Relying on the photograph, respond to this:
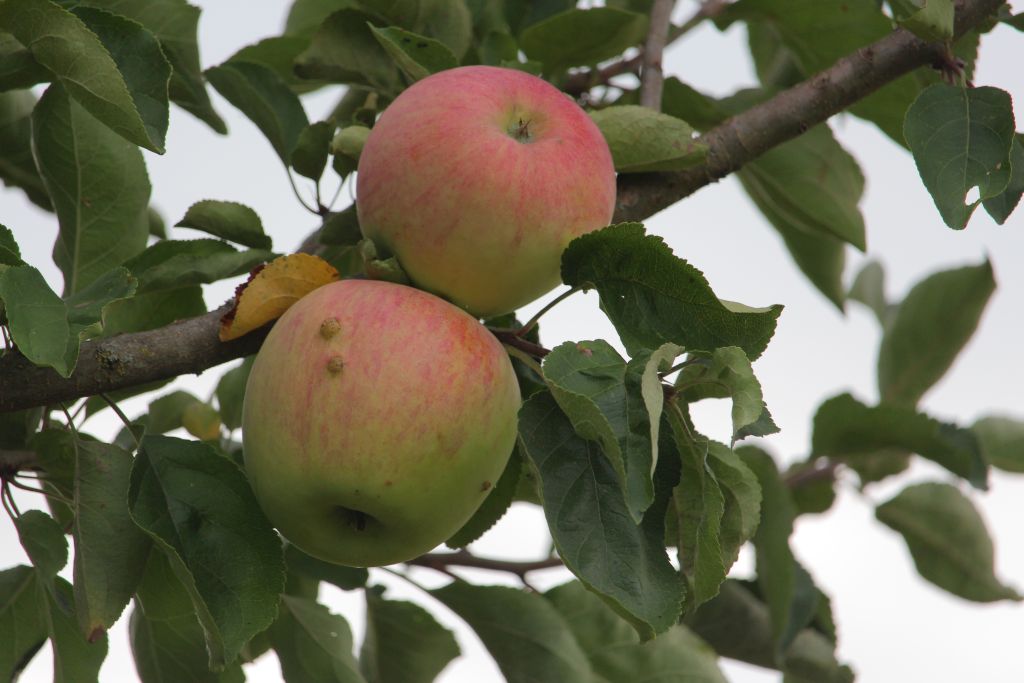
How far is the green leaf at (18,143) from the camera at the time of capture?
5.22 feet

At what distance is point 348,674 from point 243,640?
46 centimetres

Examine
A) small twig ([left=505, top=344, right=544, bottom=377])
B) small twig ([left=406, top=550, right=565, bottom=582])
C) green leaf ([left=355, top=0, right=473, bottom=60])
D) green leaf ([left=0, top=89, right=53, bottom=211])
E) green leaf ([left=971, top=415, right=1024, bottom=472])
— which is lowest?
small twig ([left=505, top=344, right=544, bottom=377])

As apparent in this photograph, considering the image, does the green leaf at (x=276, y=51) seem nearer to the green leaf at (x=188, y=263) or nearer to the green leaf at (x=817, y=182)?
the green leaf at (x=188, y=263)

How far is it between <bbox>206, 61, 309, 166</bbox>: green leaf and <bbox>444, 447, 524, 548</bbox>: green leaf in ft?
1.75

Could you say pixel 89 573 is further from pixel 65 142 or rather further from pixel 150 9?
pixel 150 9

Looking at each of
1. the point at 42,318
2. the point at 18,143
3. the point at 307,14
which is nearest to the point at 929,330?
the point at 307,14

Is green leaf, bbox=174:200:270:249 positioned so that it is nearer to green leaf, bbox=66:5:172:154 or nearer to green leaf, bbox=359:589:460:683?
green leaf, bbox=66:5:172:154

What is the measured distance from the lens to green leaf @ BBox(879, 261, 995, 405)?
7.17 ft

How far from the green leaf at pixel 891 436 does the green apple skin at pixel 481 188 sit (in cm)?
77

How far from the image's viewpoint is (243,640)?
43.7 inches

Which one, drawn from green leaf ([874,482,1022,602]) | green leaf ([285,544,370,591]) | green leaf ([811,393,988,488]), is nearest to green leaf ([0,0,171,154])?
green leaf ([285,544,370,591])

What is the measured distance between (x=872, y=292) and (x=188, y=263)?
1.62 m

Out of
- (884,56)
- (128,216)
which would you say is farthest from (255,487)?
(884,56)

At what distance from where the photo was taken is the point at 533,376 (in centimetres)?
132
